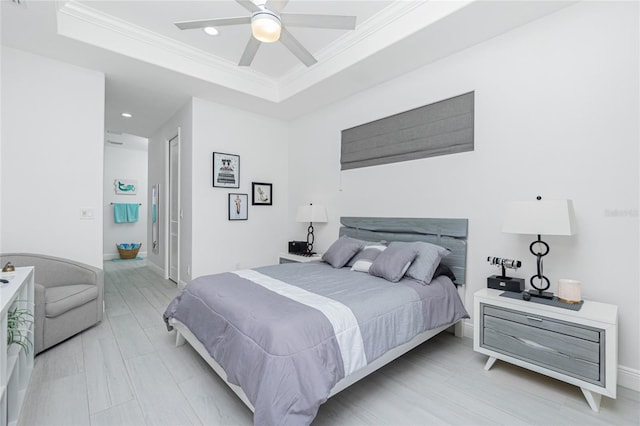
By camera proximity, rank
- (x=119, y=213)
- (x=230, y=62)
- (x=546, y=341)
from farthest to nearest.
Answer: (x=119, y=213) < (x=230, y=62) < (x=546, y=341)

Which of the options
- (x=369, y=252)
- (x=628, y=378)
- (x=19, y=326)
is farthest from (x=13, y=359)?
(x=628, y=378)

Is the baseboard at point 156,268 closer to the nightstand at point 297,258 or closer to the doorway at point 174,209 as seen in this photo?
the doorway at point 174,209

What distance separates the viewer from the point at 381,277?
8.53 feet

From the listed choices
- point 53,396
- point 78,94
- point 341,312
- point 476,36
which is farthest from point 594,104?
point 78,94

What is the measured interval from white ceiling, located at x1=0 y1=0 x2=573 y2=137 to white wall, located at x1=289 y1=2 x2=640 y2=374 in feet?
0.91

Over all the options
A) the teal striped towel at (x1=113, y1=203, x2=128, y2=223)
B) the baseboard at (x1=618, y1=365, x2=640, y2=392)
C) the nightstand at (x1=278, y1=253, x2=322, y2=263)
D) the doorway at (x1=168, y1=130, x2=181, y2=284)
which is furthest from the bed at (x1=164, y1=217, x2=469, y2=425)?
the teal striped towel at (x1=113, y1=203, x2=128, y2=223)

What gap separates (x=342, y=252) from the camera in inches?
124

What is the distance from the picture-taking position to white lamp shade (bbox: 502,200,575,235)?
6.51ft

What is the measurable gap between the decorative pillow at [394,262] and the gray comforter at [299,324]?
7 centimetres

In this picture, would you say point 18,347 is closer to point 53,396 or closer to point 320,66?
point 53,396

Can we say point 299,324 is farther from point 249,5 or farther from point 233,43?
point 233,43

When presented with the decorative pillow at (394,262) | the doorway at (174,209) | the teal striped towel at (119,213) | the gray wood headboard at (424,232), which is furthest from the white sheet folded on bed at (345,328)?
the teal striped towel at (119,213)

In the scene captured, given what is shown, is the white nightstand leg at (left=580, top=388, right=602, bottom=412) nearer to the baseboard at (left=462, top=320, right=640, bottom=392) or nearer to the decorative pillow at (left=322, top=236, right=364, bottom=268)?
the baseboard at (left=462, top=320, right=640, bottom=392)

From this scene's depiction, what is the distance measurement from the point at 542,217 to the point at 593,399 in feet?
3.74
